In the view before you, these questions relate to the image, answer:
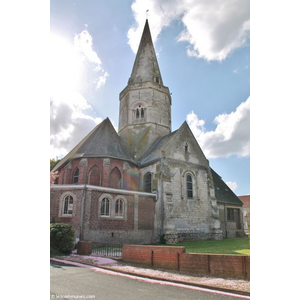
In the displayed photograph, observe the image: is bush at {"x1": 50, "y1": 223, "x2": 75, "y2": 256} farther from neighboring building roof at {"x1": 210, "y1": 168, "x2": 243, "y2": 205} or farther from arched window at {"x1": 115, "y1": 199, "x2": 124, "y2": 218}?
neighboring building roof at {"x1": 210, "y1": 168, "x2": 243, "y2": 205}

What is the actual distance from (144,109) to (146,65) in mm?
6266

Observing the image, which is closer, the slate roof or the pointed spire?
the slate roof

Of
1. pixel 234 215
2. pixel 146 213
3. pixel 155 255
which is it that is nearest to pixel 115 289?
pixel 155 255

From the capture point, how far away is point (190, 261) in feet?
28.6

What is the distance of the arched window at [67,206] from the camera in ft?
53.9

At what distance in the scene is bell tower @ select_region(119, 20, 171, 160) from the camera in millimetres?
27750

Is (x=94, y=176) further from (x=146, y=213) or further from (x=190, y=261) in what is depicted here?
(x=190, y=261)

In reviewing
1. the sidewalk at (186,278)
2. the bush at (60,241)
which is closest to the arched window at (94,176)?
the bush at (60,241)

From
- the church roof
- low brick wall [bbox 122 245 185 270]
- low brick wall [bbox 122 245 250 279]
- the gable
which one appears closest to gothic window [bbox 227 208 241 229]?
the gable

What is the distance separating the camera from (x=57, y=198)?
54.5 ft

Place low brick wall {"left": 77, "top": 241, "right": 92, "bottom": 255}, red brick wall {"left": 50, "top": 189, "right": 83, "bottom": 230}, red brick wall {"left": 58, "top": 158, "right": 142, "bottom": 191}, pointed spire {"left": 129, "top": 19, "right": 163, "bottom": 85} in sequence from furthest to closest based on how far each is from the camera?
1. pointed spire {"left": 129, "top": 19, "right": 163, "bottom": 85}
2. red brick wall {"left": 58, "top": 158, "right": 142, "bottom": 191}
3. red brick wall {"left": 50, "top": 189, "right": 83, "bottom": 230}
4. low brick wall {"left": 77, "top": 241, "right": 92, "bottom": 255}

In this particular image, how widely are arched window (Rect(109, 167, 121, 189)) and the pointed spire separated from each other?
13.4 meters

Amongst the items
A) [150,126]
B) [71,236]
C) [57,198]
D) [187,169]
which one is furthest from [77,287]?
[150,126]
